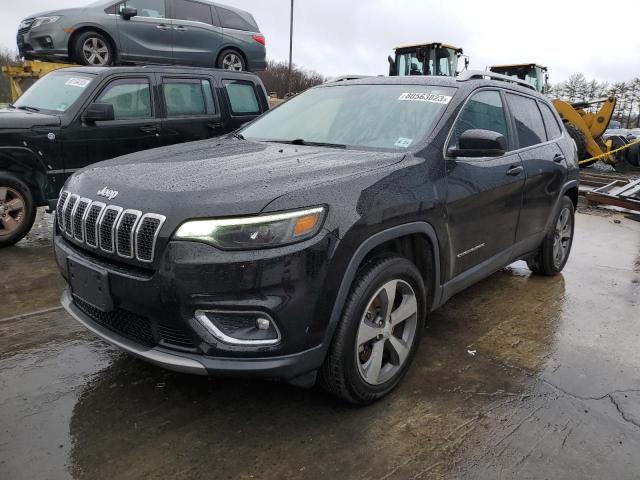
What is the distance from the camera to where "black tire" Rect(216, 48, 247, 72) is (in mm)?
10484

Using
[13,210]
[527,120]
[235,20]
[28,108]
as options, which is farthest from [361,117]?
[235,20]

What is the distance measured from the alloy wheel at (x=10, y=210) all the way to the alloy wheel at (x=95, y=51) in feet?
14.8

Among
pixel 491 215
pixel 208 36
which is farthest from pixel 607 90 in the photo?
pixel 491 215

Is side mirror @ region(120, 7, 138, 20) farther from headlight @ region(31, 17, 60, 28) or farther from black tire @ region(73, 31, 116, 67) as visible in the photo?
headlight @ region(31, 17, 60, 28)

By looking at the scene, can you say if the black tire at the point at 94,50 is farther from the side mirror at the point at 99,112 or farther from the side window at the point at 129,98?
the side mirror at the point at 99,112

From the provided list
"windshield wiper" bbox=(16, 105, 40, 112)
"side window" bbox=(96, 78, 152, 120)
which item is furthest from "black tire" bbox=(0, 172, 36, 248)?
"side window" bbox=(96, 78, 152, 120)

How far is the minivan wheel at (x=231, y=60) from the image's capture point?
10.5 m

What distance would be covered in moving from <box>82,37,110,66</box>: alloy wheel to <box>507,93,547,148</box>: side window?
763 centimetres

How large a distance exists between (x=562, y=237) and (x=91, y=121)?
5082 millimetres

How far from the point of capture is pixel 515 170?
3781 millimetres

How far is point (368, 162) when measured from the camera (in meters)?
2.73

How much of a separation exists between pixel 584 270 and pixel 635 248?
5.37 feet

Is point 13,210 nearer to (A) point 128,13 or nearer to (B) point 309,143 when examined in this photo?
(B) point 309,143

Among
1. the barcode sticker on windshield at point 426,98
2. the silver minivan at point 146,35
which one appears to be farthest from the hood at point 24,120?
the barcode sticker on windshield at point 426,98
